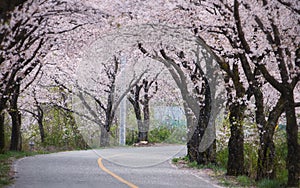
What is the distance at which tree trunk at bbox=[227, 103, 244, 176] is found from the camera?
53.2 ft

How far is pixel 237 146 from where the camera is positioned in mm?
16359

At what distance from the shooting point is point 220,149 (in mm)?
21109

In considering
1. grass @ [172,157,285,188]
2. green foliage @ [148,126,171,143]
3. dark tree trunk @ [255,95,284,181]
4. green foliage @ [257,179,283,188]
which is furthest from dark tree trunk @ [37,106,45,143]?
green foliage @ [257,179,283,188]

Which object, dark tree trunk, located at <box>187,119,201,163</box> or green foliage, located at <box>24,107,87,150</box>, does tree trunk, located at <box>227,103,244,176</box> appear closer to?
dark tree trunk, located at <box>187,119,201,163</box>

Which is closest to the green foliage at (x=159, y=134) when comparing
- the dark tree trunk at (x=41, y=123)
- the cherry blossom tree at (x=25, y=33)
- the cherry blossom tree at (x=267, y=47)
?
the dark tree trunk at (x=41, y=123)

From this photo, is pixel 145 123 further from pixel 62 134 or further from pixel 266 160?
pixel 266 160

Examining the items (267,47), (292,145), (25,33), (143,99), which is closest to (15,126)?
(25,33)

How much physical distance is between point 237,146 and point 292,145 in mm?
3843

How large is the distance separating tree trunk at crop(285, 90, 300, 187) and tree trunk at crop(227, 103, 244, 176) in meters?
3.53

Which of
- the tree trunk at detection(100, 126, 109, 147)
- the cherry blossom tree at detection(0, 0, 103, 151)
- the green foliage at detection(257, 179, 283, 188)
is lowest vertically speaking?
the green foliage at detection(257, 179, 283, 188)

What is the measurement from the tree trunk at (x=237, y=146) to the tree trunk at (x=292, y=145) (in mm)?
3534

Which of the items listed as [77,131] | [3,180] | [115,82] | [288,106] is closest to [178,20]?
[288,106]

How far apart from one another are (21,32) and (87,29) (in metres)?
4.52

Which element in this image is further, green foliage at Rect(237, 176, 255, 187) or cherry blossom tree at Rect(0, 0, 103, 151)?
green foliage at Rect(237, 176, 255, 187)
